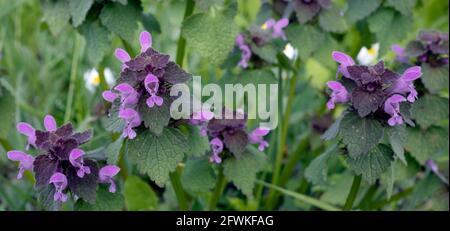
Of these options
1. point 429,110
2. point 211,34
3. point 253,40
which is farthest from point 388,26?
point 211,34

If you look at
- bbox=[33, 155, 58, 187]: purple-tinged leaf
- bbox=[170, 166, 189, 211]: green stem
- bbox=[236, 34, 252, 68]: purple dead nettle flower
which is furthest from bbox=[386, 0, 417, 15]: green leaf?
bbox=[33, 155, 58, 187]: purple-tinged leaf

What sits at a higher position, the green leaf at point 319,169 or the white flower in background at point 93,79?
the white flower in background at point 93,79

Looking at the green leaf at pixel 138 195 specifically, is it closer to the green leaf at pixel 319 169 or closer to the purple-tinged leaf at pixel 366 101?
the green leaf at pixel 319 169

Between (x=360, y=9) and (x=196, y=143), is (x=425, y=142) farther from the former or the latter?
(x=196, y=143)

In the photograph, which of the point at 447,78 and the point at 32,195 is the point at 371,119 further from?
the point at 32,195

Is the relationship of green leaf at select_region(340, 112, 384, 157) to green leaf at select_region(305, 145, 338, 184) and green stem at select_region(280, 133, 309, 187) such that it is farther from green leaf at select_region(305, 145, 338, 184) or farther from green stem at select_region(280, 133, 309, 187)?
green stem at select_region(280, 133, 309, 187)

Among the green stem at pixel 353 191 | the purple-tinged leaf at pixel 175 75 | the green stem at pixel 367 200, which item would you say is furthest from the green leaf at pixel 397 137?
the green stem at pixel 367 200
